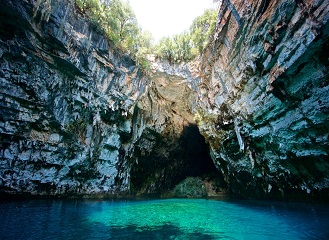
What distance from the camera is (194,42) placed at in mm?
15773

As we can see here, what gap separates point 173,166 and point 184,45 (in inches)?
496

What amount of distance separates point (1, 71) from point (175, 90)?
12.3 m

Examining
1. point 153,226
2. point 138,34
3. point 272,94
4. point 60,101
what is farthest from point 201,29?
point 153,226

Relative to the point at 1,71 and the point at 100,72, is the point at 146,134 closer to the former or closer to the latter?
the point at 100,72

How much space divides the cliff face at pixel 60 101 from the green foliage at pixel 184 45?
3.05m

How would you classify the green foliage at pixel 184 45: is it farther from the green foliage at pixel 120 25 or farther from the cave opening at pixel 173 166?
the cave opening at pixel 173 166

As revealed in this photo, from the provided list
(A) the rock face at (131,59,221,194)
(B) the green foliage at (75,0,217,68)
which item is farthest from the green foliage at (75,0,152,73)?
(A) the rock face at (131,59,221,194)

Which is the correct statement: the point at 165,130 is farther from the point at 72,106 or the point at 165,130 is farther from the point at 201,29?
the point at 201,29

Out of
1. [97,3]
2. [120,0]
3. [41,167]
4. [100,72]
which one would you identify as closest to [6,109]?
[41,167]

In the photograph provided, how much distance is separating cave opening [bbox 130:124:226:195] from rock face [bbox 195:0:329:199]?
6407 millimetres

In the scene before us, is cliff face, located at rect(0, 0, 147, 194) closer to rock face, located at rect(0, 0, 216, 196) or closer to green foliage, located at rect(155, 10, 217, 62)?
rock face, located at rect(0, 0, 216, 196)

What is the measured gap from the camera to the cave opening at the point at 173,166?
19031mm

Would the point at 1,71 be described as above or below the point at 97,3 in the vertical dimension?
below

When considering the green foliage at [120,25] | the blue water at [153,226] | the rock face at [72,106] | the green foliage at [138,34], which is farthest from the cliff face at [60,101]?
the blue water at [153,226]
